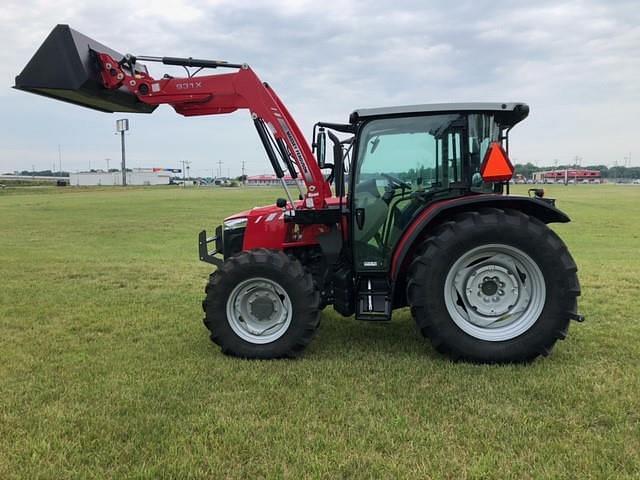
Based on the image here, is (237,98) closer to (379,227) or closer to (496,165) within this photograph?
(379,227)

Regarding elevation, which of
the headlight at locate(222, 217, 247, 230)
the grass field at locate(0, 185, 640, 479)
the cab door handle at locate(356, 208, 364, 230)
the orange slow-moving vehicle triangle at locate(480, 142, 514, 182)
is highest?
the orange slow-moving vehicle triangle at locate(480, 142, 514, 182)

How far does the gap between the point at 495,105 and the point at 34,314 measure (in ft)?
19.6

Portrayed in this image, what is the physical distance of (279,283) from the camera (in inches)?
202

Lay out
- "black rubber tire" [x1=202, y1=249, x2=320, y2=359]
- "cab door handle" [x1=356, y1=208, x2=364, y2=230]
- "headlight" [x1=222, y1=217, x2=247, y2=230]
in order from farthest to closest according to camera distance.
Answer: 1. "headlight" [x1=222, y1=217, x2=247, y2=230]
2. "cab door handle" [x1=356, y1=208, x2=364, y2=230]
3. "black rubber tire" [x1=202, y1=249, x2=320, y2=359]

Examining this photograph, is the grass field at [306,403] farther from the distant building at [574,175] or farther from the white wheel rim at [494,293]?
the distant building at [574,175]

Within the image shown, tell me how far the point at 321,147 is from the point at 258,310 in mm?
1765

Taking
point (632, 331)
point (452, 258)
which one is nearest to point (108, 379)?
point (452, 258)

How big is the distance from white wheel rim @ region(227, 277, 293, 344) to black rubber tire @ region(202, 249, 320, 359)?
65 mm

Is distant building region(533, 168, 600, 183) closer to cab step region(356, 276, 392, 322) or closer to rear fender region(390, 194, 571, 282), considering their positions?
rear fender region(390, 194, 571, 282)

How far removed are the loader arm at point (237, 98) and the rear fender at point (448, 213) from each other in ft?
3.40

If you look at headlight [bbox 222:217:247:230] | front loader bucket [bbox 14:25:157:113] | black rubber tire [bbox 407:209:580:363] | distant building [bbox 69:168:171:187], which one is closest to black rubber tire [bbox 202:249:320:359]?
headlight [bbox 222:217:247:230]

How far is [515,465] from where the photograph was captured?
3223mm

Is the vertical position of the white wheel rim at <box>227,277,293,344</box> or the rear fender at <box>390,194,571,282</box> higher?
the rear fender at <box>390,194,571,282</box>

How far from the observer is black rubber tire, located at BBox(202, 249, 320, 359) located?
16.7 ft
